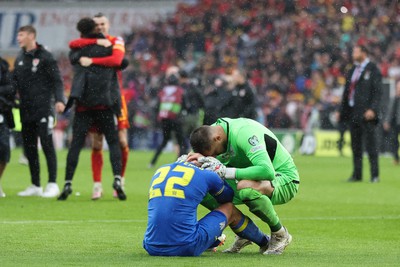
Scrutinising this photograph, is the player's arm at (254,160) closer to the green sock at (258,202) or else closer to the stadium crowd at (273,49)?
the green sock at (258,202)

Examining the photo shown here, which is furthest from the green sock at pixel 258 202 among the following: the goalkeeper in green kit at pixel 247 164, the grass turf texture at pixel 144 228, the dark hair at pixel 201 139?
the dark hair at pixel 201 139

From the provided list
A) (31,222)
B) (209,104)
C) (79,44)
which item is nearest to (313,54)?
(209,104)

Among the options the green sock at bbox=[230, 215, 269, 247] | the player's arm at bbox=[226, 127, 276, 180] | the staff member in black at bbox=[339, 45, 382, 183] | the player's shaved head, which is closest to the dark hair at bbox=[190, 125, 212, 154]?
the player's arm at bbox=[226, 127, 276, 180]

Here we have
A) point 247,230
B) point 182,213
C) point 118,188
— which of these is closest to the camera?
point 182,213

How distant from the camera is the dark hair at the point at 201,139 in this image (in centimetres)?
765

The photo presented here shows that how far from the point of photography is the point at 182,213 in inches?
295

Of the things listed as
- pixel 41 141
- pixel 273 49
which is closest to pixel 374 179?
pixel 41 141

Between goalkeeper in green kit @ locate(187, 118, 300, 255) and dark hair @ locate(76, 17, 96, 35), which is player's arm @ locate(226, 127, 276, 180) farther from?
dark hair @ locate(76, 17, 96, 35)

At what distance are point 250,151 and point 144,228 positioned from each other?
107 inches

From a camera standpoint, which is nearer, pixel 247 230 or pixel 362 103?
pixel 247 230

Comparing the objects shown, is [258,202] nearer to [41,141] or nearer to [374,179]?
[41,141]

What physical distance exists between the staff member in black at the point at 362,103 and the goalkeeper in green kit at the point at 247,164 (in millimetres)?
10062

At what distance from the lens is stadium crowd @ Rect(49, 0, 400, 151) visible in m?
36.0

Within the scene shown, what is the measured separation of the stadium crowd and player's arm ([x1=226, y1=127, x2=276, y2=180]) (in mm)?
26464
